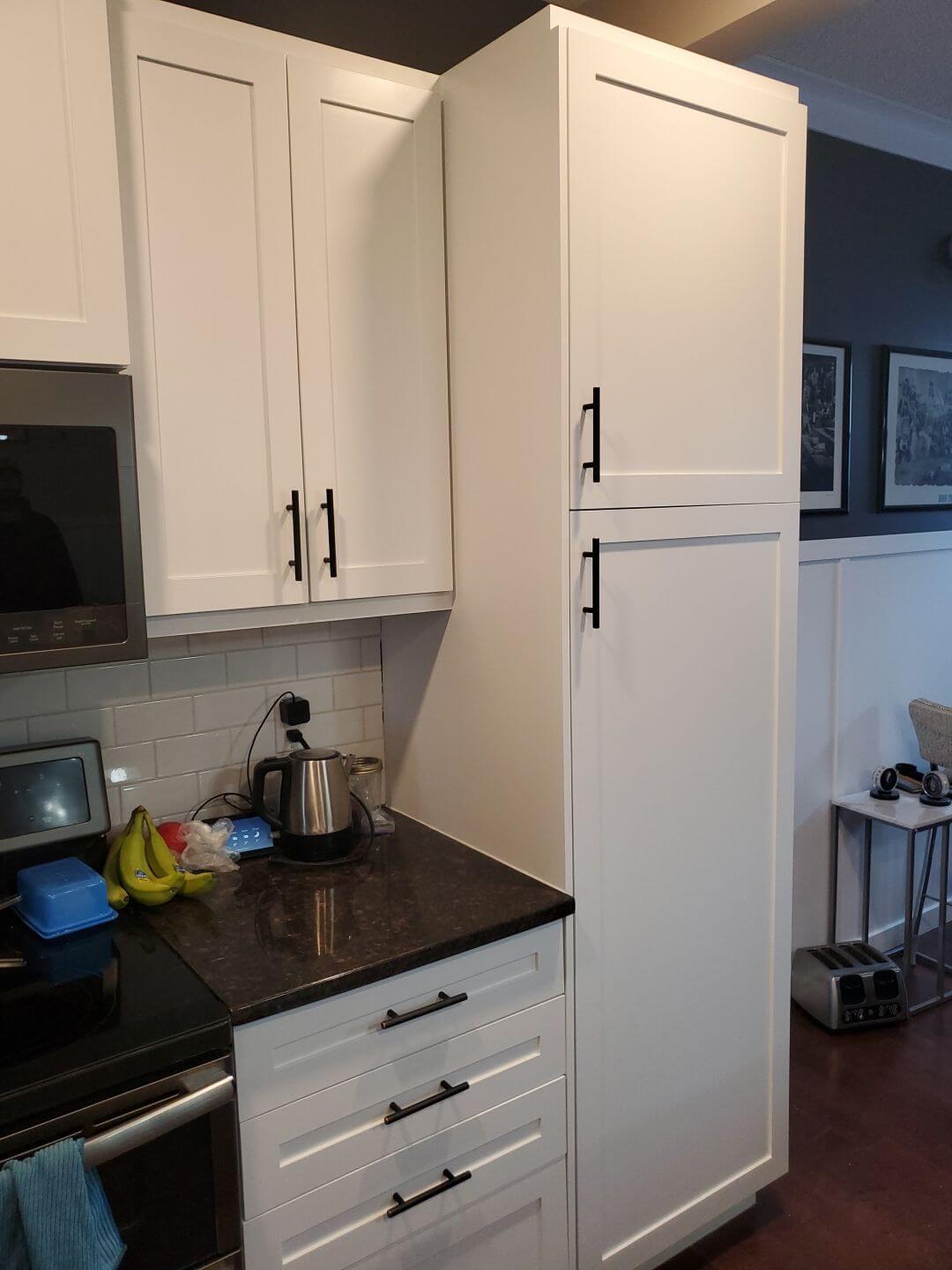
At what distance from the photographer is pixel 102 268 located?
Result: 1.49m

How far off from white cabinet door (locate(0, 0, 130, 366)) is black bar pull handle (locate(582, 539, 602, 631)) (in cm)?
82

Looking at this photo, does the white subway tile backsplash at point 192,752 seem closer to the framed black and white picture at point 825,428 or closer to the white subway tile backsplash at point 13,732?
the white subway tile backsplash at point 13,732

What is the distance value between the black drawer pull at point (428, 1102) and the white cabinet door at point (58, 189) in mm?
1251

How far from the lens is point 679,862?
1.95 metres

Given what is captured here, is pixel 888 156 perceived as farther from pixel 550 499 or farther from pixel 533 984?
pixel 533 984

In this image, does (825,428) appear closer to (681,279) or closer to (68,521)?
(681,279)

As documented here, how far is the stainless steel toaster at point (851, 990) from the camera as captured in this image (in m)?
3.01

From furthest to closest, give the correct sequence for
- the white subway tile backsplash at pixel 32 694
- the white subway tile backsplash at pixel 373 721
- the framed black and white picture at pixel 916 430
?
the framed black and white picture at pixel 916 430 < the white subway tile backsplash at pixel 373 721 < the white subway tile backsplash at pixel 32 694

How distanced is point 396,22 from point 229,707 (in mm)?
1473

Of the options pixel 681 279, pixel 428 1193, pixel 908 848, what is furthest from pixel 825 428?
pixel 428 1193

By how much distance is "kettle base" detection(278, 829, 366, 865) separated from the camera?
76.7 inches

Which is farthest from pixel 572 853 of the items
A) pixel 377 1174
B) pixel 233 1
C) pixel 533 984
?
pixel 233 1

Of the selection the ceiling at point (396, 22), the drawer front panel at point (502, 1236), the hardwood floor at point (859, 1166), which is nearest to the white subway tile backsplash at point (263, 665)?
the drawer front panel at point (502, 1236)

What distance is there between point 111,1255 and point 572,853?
912 millimetres
